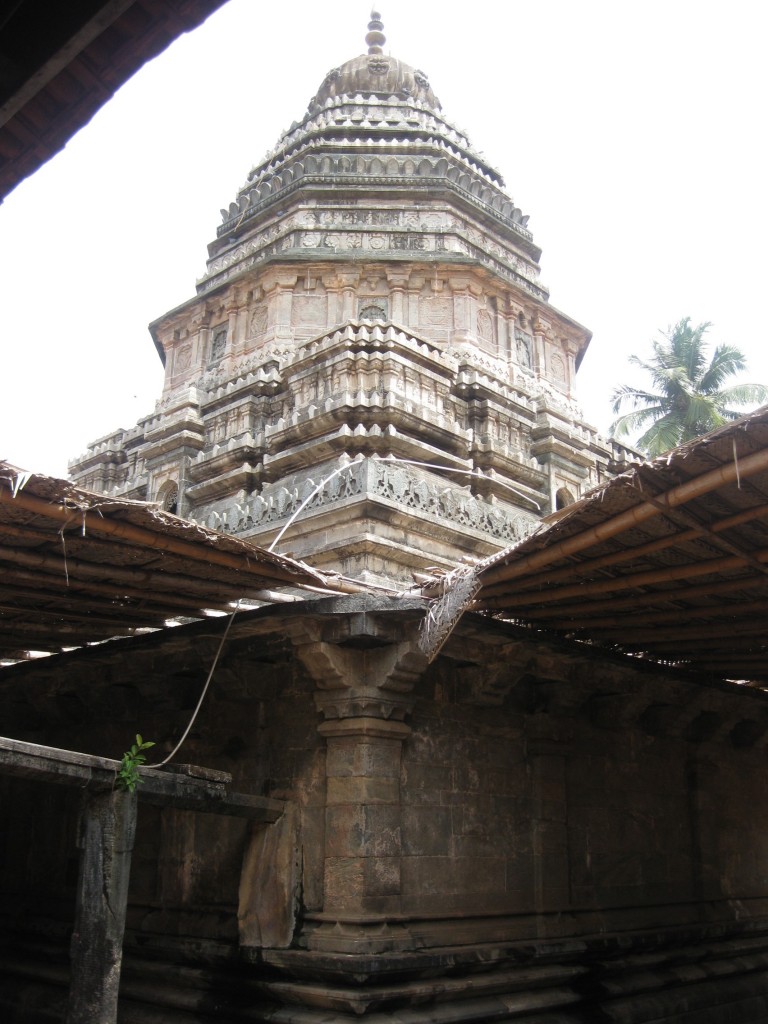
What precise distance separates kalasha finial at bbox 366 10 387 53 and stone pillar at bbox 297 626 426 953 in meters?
23.8

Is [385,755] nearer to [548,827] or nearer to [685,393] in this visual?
[548,827]

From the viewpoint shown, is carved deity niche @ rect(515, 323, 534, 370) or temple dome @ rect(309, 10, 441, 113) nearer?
carved deity niche @ rect(515, 323, 534, 370)

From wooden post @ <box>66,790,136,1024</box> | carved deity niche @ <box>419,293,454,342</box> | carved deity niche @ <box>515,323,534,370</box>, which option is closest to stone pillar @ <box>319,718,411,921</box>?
wooden post @ <box>66,790,136,1024</box>

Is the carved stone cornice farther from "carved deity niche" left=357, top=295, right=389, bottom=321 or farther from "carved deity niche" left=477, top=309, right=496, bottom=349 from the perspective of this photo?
"carved deity niche" left=477, top=309, right=496, bottom=349

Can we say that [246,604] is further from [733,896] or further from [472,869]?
[733,896]

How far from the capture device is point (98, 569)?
6.90m

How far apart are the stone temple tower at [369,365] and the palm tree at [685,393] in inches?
429

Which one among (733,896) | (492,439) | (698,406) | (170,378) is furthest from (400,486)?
(698,406)

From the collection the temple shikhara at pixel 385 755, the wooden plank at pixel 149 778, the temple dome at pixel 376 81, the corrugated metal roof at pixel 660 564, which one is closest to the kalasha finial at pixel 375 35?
the temple dome at pixel 376 81

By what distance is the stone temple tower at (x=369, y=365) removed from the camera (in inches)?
593

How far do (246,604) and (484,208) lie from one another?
16.0 m

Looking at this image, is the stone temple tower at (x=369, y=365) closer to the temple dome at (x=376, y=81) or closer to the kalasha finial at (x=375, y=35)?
the temple dome at (x=376, y=81)

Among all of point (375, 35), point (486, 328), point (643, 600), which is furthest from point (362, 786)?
point (375, 35)

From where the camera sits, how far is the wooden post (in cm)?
635
